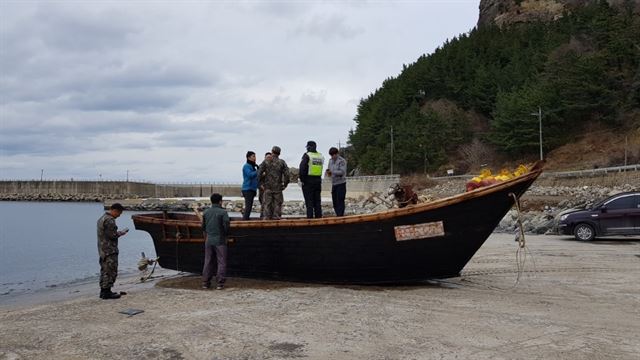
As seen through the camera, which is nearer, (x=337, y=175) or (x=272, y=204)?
(x=337, y=175)

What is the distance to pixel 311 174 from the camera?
1092cm

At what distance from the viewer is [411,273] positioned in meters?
9.62

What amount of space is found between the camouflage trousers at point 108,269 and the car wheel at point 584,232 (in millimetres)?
Result: 15483

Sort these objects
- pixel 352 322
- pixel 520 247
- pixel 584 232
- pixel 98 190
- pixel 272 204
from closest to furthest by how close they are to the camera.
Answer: pixel 352 322
pixel 520 247
pixel 272 204
pixel 584 232
pixel 98 190

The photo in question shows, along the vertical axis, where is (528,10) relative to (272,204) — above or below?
above

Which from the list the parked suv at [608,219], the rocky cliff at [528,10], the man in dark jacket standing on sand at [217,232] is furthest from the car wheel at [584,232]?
the rocky cliff at [528,10]

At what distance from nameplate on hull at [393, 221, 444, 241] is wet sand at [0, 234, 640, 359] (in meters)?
0.98

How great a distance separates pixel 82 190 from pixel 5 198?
2058 centimetres

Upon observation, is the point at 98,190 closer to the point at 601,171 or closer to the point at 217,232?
the point at 601,171

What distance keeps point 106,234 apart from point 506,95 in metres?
59.1

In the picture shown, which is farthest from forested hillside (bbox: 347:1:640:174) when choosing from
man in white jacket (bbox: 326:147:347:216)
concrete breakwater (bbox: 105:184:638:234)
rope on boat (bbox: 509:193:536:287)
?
man in white jacket (bbox: 326:147:347:216)

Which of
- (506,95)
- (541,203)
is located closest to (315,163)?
(541,203)

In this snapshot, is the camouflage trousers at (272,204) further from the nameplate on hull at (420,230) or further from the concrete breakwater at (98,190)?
the concrete breakwater at (98,190)

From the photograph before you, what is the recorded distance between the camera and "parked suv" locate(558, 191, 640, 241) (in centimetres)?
1741
